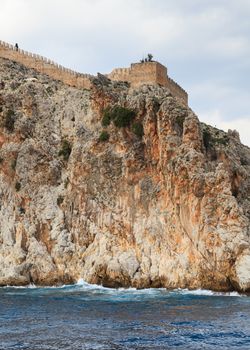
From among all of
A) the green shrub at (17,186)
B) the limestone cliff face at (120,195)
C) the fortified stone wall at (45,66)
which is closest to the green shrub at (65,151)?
the limestone cliff face at (120,195)

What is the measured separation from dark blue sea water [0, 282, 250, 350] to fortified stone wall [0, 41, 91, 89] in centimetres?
2721

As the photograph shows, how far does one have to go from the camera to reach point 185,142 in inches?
1993

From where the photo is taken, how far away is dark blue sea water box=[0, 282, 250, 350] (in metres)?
25.5

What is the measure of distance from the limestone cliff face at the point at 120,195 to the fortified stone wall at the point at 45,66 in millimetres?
4463

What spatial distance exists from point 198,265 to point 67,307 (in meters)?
12.5

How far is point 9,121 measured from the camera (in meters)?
59.1

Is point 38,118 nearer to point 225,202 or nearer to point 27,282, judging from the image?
point 27,282

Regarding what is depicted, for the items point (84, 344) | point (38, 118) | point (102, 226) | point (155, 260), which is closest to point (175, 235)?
point (155, 260)

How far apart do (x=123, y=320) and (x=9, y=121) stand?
1266 inches

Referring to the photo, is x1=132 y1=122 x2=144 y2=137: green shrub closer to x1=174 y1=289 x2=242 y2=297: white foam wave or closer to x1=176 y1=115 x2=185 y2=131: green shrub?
x1=176 y1=115 x2=185 y2=131: green shrub

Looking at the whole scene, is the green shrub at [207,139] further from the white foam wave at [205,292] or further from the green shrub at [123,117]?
the white foam wave at [205,292]

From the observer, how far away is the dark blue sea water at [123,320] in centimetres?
2553

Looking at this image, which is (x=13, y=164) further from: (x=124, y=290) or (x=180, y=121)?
(x=124, y=290)

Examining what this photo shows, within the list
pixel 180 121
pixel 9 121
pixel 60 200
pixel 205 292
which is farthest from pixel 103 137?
pixel 205 292
